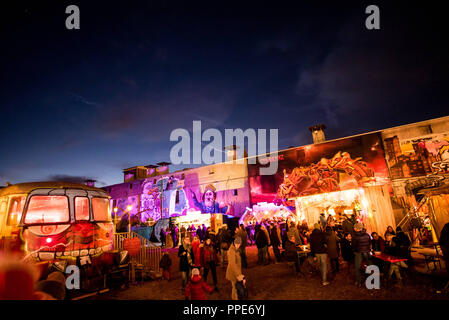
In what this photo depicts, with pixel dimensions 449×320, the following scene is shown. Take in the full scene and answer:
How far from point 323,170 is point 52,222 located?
1802 centimetres

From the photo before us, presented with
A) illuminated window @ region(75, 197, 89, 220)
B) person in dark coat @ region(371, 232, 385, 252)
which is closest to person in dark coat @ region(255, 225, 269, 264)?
person in dark coat @ region(371, 232, 385, 252)

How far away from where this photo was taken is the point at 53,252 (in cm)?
807

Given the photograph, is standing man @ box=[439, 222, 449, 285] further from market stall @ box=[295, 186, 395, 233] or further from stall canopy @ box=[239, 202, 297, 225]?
stall canopy @ box=[239, 202, 297, 225]

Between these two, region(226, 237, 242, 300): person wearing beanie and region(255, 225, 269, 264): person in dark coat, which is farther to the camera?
region(255, 225, 269, 264): person in dark coat

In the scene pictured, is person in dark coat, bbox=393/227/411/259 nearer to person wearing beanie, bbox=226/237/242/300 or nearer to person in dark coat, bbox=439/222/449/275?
person in dark coat, bbox=439/222/449/275

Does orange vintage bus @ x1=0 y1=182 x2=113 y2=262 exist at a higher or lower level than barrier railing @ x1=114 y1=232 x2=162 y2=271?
higher

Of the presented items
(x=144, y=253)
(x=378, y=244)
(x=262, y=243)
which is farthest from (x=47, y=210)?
(x=378, y=244)

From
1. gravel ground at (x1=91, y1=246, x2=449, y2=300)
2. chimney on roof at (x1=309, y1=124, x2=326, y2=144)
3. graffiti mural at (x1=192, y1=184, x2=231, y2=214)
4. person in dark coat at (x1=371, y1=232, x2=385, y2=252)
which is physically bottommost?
gravel ground at (x1=91, y1=246, x2=449, y2=300)

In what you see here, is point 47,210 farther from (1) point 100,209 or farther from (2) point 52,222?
(1) point 100,209

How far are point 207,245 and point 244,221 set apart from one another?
13.6 metres

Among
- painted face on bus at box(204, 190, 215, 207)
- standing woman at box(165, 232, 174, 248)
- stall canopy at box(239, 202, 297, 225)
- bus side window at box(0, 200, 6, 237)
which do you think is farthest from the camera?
painted face on bus at box(204, 190, 215, 207)

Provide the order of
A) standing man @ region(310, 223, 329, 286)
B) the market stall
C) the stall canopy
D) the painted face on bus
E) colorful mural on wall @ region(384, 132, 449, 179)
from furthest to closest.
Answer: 1. the painted face on bus
2. the stall canopy
3. colorful mural on wall @ region(384, 132, 449, 179)
4. the market stall
5. standing man @ region(310, 223, 329, 286)

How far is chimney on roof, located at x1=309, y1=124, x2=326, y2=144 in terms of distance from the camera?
20.9 meters

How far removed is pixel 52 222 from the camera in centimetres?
866
